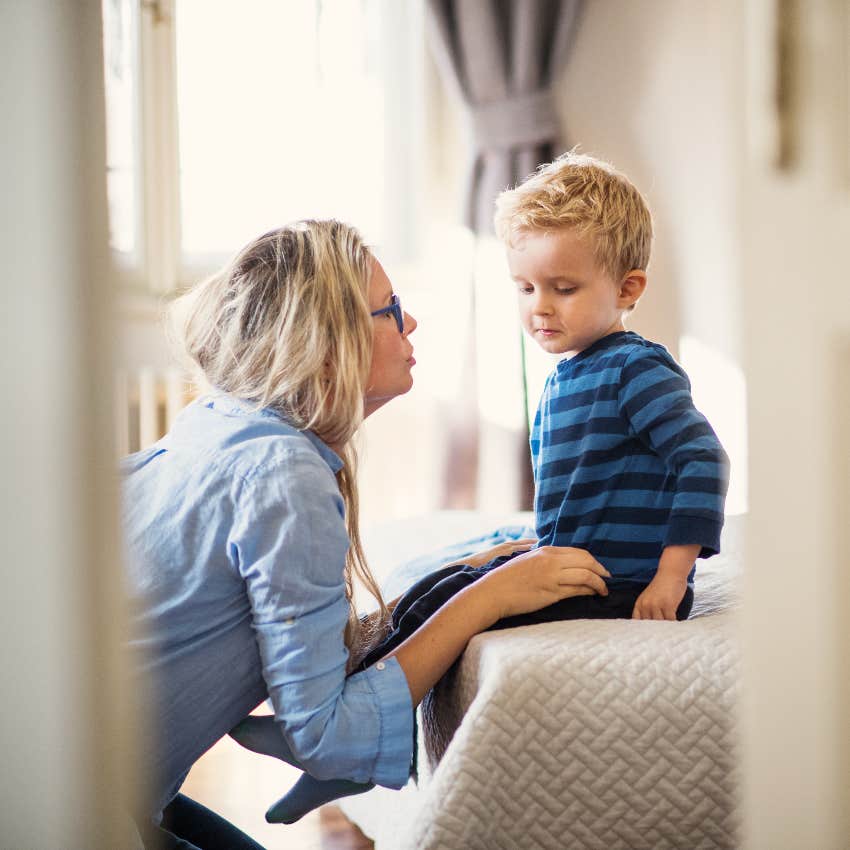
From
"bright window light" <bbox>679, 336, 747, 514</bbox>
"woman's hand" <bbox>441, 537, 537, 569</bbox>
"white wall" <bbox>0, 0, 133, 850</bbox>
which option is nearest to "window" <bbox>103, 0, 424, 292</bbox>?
"bright window light" <bbox>679, 336, 747, 514</bbox>

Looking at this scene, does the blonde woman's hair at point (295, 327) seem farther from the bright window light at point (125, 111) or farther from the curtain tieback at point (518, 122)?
the curtain tieback at point (518, 122)

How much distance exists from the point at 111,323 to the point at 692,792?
81 cm

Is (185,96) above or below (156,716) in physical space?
above

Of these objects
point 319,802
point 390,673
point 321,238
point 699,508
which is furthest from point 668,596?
point 321,238

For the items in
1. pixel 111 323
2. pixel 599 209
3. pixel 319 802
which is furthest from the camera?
pixel 599 209

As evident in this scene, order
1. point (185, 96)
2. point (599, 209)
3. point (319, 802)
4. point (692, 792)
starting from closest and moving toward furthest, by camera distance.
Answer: point (692, 792) → point (319, 802) → point (599, 209) → point (185, 96)

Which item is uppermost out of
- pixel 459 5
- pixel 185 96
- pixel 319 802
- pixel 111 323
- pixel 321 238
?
pixel 459 5

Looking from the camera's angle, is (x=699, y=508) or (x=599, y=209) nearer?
(x=699, y=508)

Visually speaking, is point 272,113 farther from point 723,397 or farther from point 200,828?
point 200,828

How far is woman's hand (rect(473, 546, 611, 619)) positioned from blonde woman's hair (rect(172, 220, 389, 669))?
162 millimetres

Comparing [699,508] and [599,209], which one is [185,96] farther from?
[699,508]

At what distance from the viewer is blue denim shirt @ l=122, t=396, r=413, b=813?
109 centimetres

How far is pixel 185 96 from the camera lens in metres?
3.13

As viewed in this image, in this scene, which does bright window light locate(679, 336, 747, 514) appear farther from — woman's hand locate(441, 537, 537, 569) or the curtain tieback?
woman's hand locate(441, 537, 537, 569)
